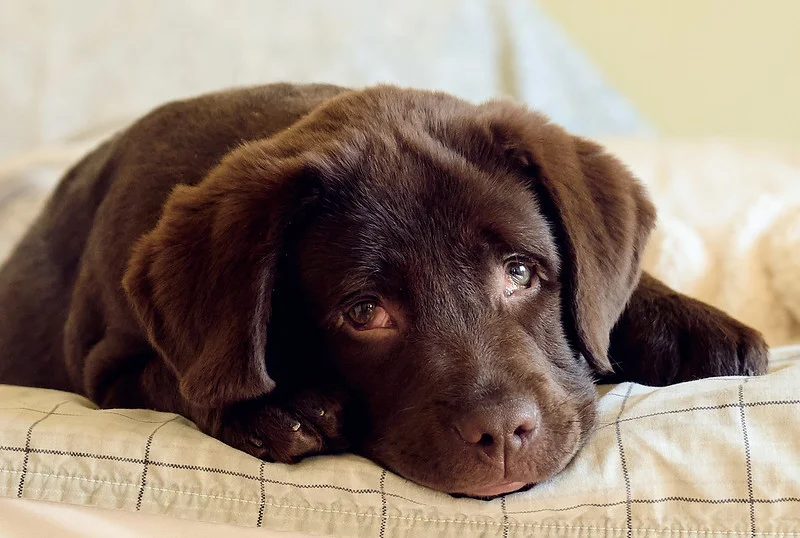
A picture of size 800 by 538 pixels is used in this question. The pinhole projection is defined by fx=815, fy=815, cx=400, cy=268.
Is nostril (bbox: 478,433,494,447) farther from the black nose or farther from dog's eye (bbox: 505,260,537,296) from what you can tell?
dog's eye (bbox: 505,260,537,296)

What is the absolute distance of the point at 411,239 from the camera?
5.61 ft

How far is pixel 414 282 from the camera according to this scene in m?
1.69

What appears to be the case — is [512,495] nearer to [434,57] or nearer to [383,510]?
[383,510]

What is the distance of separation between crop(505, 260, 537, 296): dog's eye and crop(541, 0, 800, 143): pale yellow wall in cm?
402

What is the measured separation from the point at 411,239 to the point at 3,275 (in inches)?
71.2

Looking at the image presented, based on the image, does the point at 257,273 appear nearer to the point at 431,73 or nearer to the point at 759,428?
the point at 759,428

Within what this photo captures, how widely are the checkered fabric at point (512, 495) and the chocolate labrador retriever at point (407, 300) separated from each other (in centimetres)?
6

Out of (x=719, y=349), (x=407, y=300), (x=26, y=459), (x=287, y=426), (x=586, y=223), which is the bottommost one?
(x=26, y=459)

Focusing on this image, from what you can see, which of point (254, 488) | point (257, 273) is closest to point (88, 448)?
point (254, 488)

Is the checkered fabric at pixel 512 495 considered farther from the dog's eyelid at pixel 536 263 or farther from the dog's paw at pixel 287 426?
the dog's eyelid at pixel 536 263

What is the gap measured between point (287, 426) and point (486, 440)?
0.42 metres

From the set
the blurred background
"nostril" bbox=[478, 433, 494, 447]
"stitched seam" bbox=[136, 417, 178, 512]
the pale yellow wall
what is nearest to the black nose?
"nostril" bbox=[478, 433, 494, 447]

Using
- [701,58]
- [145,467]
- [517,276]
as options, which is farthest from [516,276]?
[701,58]

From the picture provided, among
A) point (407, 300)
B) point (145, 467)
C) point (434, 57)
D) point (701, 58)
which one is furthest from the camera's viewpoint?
point (701, 58)
